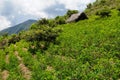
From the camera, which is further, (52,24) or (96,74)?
(52,24)

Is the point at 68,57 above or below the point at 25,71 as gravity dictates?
above

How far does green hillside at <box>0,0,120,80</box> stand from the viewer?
2198 centimetres

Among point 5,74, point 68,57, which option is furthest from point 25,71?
point 68,57

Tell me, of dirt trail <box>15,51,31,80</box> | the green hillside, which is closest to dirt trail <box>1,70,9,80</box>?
the green hillside

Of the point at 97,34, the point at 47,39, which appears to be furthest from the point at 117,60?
the point at 47,39

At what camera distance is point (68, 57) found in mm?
28172

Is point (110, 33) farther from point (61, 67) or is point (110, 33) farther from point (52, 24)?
point (52, 24)

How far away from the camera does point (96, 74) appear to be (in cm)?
2095

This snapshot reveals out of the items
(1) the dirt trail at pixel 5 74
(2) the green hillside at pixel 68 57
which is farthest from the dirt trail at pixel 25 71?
(1) the dirt trail at pixel 5 74

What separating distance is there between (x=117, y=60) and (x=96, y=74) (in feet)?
8.88

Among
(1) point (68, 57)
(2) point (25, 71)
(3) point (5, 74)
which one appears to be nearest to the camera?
(2) point (25, 71)

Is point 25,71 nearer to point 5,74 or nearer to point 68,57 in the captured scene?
point 5,74

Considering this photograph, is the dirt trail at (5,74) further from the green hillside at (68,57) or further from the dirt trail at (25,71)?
the dirt trail at (25,71)

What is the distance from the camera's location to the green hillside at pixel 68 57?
2198cm
